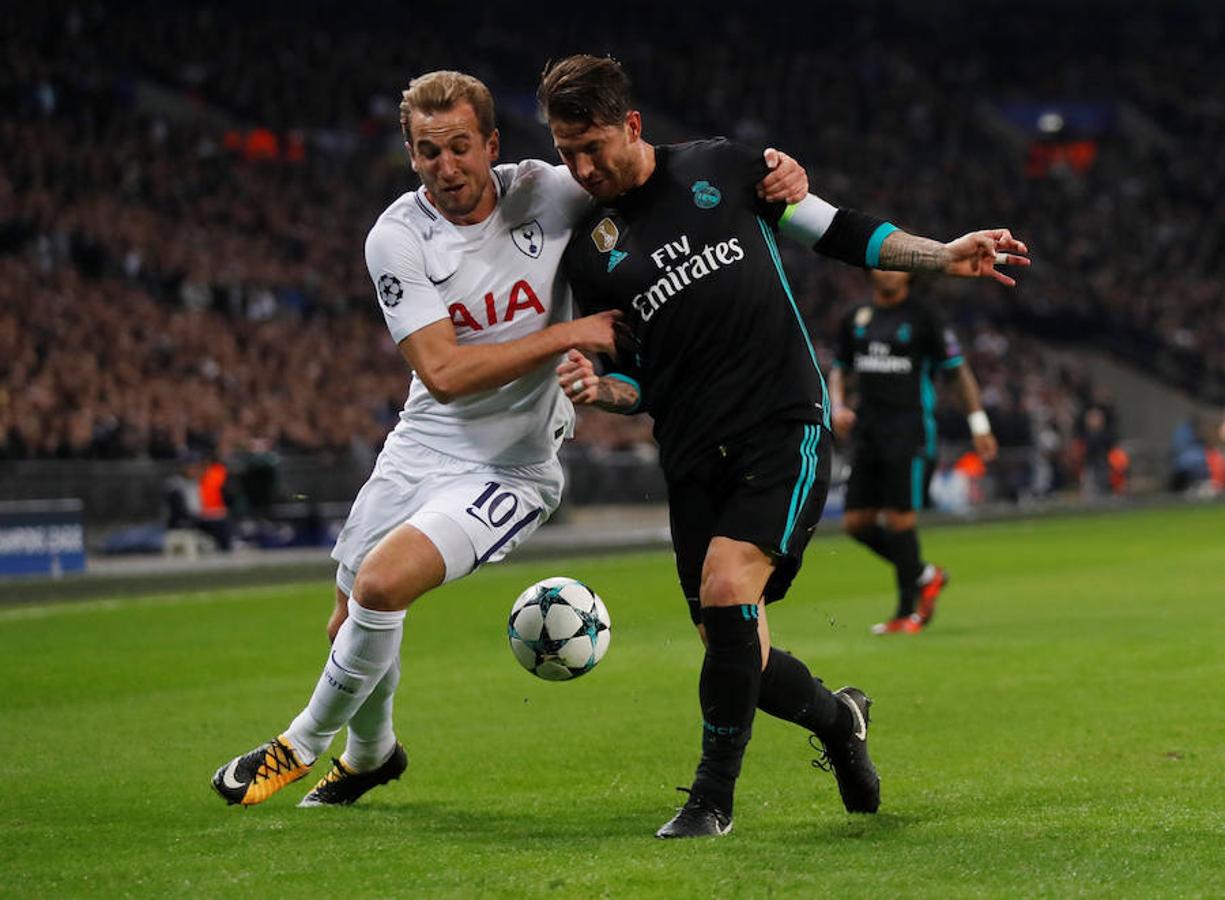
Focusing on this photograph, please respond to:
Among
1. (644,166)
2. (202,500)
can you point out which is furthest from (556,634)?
(202,500)

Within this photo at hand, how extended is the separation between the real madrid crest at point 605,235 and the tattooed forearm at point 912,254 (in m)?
0.87

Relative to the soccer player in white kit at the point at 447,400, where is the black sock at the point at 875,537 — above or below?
below

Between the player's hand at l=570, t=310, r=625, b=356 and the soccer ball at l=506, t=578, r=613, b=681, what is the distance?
3.73ft

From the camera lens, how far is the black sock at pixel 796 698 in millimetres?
5871

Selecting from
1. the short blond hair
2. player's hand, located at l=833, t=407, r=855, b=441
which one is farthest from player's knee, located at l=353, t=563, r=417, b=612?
player's hand, located at l=833, t=407, r=855, b=441

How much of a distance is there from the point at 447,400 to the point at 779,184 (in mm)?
1299

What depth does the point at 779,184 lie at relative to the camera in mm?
5828

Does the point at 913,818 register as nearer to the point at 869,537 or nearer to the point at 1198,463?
the point at 869,537

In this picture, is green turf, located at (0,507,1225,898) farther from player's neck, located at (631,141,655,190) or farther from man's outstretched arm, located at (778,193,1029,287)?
player's neck, located at (631,141,655,190)

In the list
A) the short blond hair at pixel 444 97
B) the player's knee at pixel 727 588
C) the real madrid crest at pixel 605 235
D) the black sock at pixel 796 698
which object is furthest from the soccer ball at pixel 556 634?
the short blond hair at pixel 444 97

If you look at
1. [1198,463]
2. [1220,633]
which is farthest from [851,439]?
[1198,463]

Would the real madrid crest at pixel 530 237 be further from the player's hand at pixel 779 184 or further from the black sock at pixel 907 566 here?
the black sock at pixel 907 566

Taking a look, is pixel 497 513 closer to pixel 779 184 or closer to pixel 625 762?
pixel 779 184

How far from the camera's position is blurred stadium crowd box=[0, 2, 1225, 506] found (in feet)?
84.2
